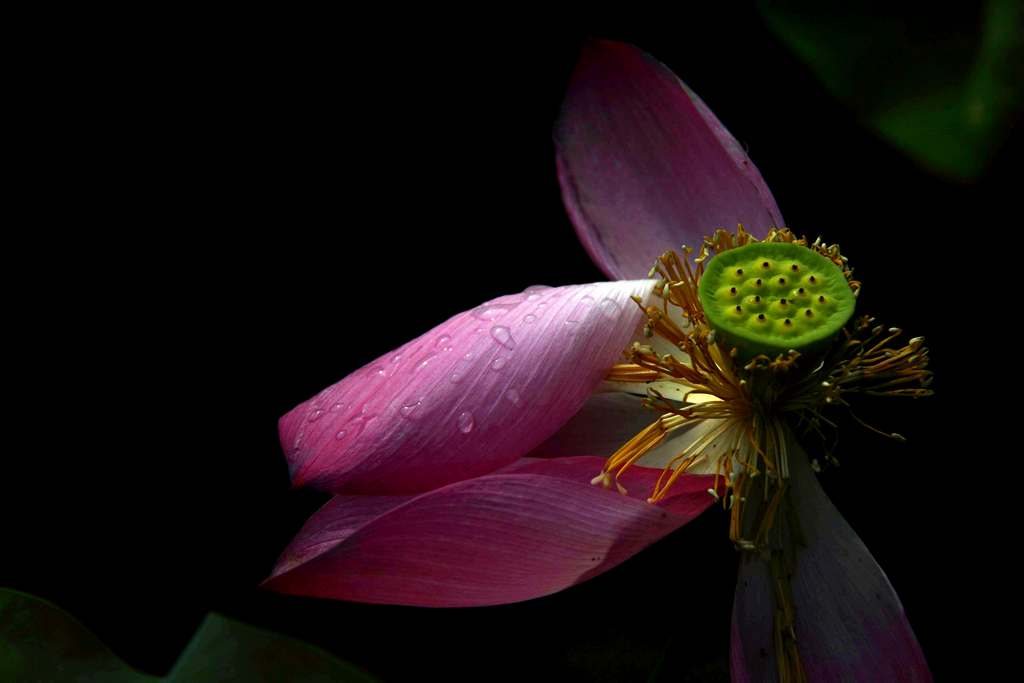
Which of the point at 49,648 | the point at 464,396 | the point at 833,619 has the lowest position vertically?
the point at 833,619

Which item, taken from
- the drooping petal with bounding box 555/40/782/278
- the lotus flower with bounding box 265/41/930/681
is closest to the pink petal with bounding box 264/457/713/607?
the lotus flower with bounding box 265/41/930/681

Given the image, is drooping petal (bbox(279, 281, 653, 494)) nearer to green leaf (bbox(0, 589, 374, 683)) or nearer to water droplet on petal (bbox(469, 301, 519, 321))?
water droplet on petal (bbox(469, 301, 519, 321))

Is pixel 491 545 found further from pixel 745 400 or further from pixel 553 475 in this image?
pixel 745 400

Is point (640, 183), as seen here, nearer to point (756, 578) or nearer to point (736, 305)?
point (736, 305)

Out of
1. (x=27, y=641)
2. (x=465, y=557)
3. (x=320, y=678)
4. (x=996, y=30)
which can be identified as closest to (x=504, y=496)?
(x=465, y=557)

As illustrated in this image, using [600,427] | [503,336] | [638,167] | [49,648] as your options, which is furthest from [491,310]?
[49,648]

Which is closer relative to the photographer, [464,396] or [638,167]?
[464,396]
